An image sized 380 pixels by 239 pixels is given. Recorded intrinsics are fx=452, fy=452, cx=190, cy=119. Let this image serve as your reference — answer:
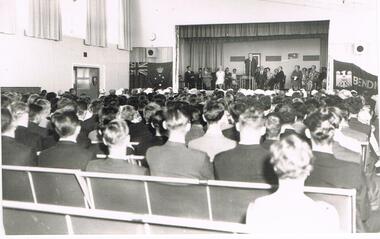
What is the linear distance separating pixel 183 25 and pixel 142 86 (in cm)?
234

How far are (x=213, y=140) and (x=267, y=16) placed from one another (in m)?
10.7

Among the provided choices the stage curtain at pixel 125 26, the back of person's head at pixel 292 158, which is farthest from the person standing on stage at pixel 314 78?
the back of person's head at pixel 292 158

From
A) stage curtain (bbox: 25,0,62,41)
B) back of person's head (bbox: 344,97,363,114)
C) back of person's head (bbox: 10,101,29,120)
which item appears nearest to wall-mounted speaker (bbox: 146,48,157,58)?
stage curtain (bbox: 25,0,62,41)

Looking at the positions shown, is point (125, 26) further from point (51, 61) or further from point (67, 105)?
point (67, 105)

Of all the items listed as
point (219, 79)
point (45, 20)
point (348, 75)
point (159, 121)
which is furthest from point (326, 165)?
point (219, 79)

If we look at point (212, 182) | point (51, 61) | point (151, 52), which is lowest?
point (212, 182)

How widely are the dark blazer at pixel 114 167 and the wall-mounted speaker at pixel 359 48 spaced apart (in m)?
11.2

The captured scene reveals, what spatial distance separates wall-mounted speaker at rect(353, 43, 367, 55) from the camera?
40.7 ft

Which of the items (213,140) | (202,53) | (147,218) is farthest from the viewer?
(202,53)

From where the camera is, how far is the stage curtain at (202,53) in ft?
53.7

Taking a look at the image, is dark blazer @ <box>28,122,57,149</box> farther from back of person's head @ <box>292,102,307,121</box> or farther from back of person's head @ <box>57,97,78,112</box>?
back of person's head @ <box>292,102,307,121</box>

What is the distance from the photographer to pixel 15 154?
296cm

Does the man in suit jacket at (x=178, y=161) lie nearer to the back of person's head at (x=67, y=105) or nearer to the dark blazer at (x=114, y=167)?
the dark blazer at (x=114, y=167)

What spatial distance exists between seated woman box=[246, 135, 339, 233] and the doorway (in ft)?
36.2
